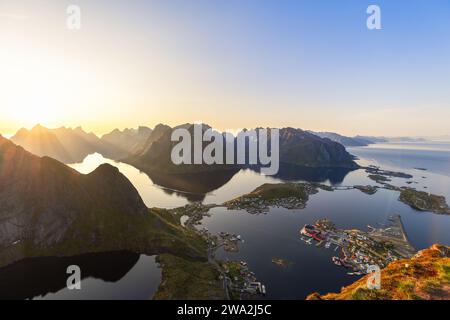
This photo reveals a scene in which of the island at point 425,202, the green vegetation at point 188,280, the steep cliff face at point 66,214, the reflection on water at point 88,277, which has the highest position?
the steep cliff face at point 66,214

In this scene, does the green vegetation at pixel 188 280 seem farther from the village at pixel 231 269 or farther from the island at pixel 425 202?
the island at pixel 425 202

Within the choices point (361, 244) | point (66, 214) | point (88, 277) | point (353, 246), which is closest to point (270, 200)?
point (361, 244)

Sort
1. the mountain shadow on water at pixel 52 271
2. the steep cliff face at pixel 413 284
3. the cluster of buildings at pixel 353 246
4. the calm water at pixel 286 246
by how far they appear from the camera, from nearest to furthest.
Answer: the steep cliff face at pixel 413 284 → the mountain shadow on water at pixel 52 271 → the calm water at pixel 286 246 → the cluster of buildings at pixel 353 246

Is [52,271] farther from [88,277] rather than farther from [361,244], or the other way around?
[361,244]

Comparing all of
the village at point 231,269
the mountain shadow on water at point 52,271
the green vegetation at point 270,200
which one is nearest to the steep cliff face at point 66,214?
the mountain shadow on water at point 52,271

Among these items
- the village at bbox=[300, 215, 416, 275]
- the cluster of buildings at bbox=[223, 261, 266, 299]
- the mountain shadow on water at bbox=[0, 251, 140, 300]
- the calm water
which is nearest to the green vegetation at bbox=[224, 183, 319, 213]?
the calm water

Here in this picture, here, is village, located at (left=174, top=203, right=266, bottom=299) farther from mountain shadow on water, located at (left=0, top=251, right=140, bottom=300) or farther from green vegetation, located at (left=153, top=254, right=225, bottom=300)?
mountain shadow on water, located at (left=0, top=251, right=140, bottom=300)

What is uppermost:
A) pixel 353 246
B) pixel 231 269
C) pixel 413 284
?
pixel 413 284

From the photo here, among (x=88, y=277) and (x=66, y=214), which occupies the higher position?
(x=66, y=214)
